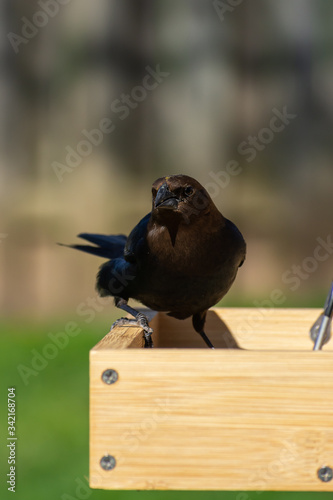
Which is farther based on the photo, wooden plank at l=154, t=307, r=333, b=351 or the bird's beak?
wooden plank at l=154, t=307, r=333, b=351

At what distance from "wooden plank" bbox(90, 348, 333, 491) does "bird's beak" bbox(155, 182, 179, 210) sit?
539 mm

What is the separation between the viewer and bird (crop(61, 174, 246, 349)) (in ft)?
5.94

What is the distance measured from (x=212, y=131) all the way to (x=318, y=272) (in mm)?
1033

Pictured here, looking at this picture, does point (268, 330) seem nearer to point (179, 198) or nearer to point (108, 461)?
point (179, 198)

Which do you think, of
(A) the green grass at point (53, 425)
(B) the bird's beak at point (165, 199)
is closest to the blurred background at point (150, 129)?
(A) the green grass at point (53, 425)

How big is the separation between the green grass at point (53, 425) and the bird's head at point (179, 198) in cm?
81

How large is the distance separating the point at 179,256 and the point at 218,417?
0.63 meters

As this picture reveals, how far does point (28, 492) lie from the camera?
219 centimetres

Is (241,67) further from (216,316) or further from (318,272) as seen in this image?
(216,316)

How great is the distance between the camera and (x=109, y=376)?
51.6 inches

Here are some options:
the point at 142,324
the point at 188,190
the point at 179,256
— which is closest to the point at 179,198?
the point at 188,190

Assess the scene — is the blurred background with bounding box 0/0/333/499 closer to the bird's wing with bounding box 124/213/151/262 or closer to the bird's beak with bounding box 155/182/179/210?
the bird's wing with bounding box 124/213/151/262

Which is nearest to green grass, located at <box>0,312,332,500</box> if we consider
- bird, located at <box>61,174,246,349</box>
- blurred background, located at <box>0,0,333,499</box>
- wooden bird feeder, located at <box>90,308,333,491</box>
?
bird, located at <box>61,174,246,349</box>

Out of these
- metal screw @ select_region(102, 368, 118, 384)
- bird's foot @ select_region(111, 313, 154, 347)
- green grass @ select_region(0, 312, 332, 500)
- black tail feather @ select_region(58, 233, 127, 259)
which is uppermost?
black tail feather @ select_region(58, 233, 127, 259)
